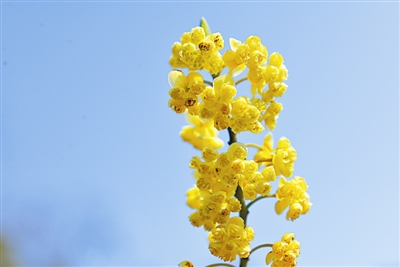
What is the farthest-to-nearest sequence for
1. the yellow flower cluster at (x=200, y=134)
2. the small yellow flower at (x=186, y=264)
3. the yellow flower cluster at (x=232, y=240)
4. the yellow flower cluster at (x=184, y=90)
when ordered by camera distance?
the yellow flower cluster at (x=200, y=134) → the yellow flower cluster at (x=184, y=90) → the small yellow flower at (x=186, y=264) → the yellow flower cluster at (x=232, y=240)

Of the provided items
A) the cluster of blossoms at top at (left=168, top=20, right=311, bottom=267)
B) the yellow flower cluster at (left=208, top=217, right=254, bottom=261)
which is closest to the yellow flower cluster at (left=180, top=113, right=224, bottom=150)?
the cluster of blossoms at top at (left=168, top=20, right=311, bottom=267)

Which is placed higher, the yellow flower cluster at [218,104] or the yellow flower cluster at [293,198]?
the yellow flower cluster at [218,104]

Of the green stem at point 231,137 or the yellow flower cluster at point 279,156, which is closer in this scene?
the green stem at point 231,137

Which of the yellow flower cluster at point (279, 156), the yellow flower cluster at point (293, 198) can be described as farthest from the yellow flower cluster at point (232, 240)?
the yellow flower cluster at point (279, 156)

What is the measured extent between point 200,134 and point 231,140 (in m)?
0.43

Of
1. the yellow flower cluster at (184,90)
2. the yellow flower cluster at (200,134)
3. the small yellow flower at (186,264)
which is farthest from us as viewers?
the yellow flower cluster at (200,134)

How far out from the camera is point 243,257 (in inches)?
113

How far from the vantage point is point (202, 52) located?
3.22m

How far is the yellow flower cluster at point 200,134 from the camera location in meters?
3.40

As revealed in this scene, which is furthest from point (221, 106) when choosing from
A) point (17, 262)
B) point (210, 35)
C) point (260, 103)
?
point (17, 262)

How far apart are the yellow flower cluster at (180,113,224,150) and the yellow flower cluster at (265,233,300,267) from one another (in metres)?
0.78

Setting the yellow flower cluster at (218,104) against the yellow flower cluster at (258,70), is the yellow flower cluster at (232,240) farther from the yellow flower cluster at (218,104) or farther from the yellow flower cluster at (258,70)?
the yellow flower cluster at (258,70)

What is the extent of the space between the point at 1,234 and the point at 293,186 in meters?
10.5

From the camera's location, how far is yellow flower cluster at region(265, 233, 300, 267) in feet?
9.59
